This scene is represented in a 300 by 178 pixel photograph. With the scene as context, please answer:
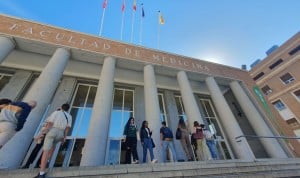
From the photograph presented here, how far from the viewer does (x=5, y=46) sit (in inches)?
314

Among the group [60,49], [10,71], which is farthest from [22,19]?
[10,71]

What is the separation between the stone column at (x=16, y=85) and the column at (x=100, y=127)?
5.52 metres

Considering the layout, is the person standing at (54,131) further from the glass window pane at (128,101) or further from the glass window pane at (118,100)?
the glass window pane at (128,101)

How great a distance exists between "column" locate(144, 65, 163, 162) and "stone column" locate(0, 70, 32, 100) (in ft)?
25.6

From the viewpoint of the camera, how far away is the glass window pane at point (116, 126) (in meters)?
10.1

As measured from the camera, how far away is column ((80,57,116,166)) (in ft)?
20.1

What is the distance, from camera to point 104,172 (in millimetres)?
3748

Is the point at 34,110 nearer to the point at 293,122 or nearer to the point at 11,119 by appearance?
the point at 11,119

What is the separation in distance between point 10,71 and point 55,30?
4.26 metres

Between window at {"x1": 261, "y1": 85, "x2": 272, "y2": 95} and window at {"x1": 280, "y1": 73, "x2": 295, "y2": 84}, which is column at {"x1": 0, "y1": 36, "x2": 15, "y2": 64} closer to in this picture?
window at {"x1": 280, "y1": 73, "x2": 295, "y2": 84}

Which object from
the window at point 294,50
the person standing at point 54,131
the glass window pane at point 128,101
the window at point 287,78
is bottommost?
the person standing at point 54,131

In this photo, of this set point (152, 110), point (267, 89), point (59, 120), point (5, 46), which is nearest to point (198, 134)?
point (152, 110)

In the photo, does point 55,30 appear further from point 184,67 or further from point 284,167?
point 284,167

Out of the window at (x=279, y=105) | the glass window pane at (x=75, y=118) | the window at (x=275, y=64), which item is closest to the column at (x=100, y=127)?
the glass window pane at (x=75, y=118)
